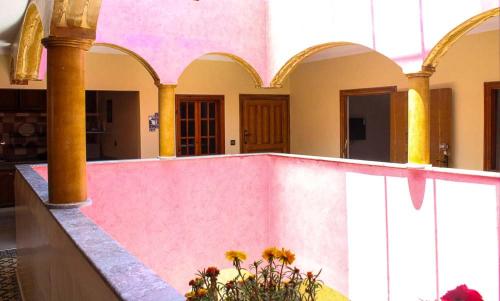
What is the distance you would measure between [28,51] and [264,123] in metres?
4.90

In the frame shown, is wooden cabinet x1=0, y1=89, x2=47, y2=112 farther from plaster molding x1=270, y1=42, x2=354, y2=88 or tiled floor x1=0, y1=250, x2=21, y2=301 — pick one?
plaster molding x1=270, y1=42, x2=354, y2=88

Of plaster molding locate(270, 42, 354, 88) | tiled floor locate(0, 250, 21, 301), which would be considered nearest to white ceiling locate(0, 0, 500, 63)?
plaster molding locate(270, 42, 354, 88)

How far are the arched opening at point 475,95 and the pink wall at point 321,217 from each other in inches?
93.9

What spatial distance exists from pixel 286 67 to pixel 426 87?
2552mm

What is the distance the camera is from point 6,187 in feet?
27.5

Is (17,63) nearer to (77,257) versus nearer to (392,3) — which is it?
(392,3)

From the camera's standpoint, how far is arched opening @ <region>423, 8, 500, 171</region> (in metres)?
6.79

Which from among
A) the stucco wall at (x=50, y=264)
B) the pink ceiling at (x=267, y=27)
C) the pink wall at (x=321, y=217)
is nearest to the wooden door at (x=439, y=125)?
the pink ceiling at (x=267, y=27)

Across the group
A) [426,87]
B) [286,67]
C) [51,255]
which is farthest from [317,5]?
[51,255]

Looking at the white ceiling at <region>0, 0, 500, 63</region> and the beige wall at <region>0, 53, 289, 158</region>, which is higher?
the white ceiling at <region>0, 0, 500, 63</region>

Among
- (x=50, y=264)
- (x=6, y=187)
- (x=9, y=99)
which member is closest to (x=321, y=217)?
(x=50, y=264)

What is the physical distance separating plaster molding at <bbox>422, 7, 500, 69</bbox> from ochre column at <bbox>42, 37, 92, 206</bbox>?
11.4ft

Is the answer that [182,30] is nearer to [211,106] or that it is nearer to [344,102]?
[211,106]

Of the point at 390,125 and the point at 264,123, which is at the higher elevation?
the point at 264,123
